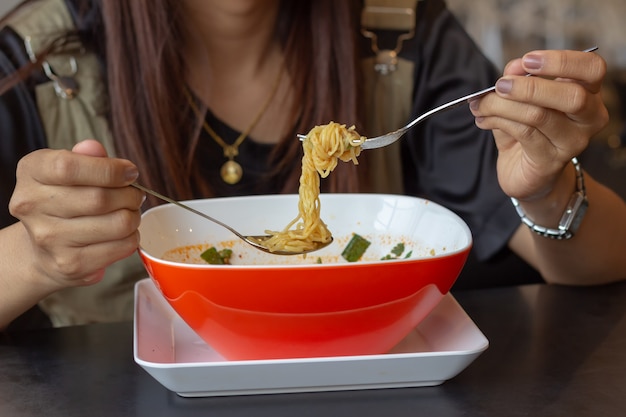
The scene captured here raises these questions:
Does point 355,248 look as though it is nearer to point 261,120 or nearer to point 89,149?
point 89,149

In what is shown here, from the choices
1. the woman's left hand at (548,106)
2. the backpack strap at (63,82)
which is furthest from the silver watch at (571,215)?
the backpack strap at (63,82)

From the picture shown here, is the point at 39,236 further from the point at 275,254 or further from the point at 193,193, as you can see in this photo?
the point at 193,193

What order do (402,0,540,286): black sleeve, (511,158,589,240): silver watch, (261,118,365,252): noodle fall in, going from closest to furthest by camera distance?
(261,118,365,252): noodle → (511,158,589,240): silver watch → (402,0,540,286): black sleeve

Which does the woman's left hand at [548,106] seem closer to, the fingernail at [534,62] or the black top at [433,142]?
the fingernail at [534,62]

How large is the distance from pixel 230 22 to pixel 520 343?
2.56 ft

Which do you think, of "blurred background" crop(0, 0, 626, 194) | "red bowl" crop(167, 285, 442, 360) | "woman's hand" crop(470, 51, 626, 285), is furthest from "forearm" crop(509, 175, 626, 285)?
"blurred background" crop(0, 0, 626, 194)

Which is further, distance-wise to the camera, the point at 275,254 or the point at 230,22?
the point at 230,22

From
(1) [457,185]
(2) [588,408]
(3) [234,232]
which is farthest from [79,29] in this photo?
(2) [588,408]

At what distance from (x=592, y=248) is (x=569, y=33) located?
Answer: 1.63 m

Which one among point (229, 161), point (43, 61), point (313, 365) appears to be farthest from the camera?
point (229, 161)

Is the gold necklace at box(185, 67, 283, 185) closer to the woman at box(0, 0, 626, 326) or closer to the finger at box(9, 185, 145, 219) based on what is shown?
the woman at box(0, 0, 626, 326)

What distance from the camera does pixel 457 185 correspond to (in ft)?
4.62

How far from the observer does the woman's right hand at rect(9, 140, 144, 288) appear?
75 centimetres

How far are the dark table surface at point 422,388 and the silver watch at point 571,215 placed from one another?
0.15 meters
